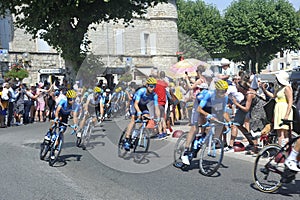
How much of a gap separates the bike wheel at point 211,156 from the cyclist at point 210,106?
0.34 m

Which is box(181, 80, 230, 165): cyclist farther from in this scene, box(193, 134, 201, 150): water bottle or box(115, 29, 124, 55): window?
box(115, 29, 124, 55): window

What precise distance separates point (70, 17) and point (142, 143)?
14.9 metres

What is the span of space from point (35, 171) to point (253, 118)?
516cm

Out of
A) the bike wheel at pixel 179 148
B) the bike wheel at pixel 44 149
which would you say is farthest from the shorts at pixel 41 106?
the bike wheel at pixel 179 148

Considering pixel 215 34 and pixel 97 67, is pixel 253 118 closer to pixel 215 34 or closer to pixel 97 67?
pixel 97 67

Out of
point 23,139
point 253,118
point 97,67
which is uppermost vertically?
point 97,67

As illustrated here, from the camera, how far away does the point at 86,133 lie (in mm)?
11055

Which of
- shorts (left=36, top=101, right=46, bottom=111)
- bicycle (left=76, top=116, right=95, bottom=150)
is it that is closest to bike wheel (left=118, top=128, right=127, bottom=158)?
bicycle (left=76, top=116, right=95, bottom=150)

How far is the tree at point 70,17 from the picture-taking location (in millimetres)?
22625

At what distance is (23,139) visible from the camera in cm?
1347

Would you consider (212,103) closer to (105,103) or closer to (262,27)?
(105,103)

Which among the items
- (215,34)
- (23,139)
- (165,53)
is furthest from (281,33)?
(165,53)

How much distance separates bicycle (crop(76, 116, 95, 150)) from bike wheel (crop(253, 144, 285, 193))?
199 inches

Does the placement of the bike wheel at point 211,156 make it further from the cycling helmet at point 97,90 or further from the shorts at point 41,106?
the shorts at point 41,106
